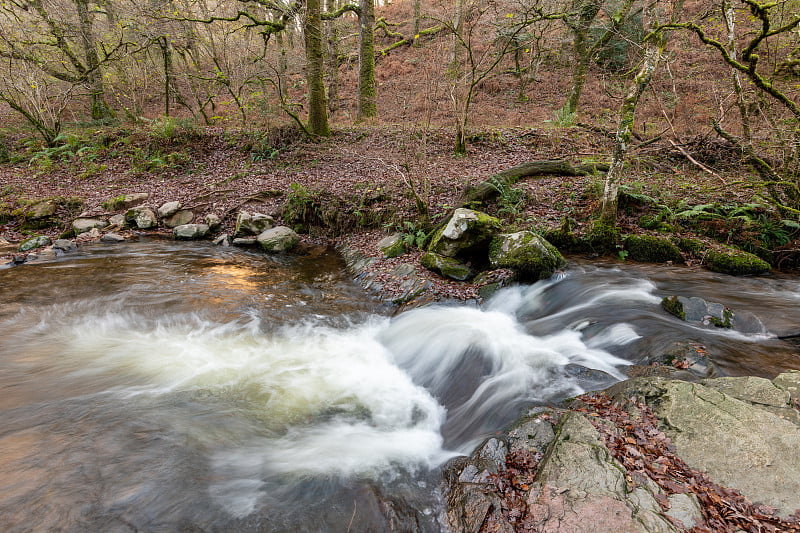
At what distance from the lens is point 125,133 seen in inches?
601

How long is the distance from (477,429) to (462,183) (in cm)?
708

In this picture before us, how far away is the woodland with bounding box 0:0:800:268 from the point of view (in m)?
7.32

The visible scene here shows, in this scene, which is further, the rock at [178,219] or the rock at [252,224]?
the rock at [178,219]

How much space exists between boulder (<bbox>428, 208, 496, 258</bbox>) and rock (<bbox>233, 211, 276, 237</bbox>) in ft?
18.6

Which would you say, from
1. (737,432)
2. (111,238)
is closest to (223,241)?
(111,238)

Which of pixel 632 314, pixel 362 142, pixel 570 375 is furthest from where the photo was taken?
pixel 362 142

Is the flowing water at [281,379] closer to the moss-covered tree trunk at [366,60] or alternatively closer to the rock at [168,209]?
the rock at [168,209]

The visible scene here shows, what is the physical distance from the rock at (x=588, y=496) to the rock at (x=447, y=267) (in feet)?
14.2

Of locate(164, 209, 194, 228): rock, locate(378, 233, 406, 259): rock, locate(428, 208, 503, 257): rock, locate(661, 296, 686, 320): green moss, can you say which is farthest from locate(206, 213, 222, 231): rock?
locate(661, 296, 686, 320): green moss

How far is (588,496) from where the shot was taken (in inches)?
103

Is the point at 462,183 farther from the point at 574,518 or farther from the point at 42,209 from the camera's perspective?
the point at 42,209

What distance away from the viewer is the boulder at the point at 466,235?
288 inches

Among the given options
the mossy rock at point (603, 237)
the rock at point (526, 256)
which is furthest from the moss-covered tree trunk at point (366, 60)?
the mossy rock at point (603, 237)

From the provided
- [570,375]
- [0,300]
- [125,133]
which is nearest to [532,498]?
[570,375]
